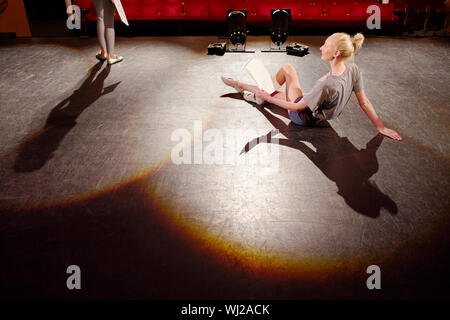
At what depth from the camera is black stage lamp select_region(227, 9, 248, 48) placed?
490cm

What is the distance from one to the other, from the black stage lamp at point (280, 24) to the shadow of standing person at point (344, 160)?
2.24 metres

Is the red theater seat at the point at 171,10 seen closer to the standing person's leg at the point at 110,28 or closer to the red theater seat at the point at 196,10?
the red theater seat at the point at 196,10

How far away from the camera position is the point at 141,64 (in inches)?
187

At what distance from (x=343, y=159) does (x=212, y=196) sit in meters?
1.16

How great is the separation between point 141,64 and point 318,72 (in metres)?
2.47

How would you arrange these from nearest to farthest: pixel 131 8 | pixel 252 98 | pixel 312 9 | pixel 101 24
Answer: pixel 252 98, pixel 101 24, pixel 312 9, pixel 131 8

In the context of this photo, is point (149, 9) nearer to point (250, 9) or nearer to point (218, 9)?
point (218, 9)

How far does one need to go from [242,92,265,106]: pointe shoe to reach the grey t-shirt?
2.57 feet

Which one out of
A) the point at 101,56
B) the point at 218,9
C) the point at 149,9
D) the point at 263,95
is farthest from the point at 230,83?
the point at 149,9

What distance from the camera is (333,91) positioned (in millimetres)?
2646

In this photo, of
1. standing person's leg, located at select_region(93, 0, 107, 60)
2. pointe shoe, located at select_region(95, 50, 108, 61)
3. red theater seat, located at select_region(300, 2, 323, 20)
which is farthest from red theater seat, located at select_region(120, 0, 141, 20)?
red theater seat, located at select_region(300, 2, 323, 20)

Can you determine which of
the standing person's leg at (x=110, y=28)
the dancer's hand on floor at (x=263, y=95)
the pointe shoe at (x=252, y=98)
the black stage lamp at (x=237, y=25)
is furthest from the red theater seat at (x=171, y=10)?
the dancer's hand on floor at (x=263, y=95)

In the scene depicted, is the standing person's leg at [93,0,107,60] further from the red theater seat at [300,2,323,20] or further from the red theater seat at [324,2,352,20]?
the red theater seat at [324,2,352,20]

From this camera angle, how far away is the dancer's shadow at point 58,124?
279 centimetres
